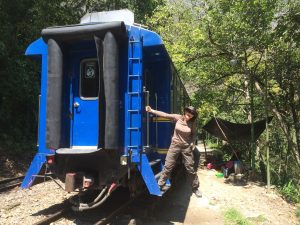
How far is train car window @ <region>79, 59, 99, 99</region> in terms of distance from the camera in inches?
271

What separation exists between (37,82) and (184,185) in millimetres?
10493

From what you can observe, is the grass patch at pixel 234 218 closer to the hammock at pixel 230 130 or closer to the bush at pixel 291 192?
the bush at pixel 291 192

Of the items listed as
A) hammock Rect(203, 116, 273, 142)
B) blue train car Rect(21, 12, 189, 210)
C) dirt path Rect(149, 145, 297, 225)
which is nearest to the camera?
blue train car Rect(21, 12, 189, 210)

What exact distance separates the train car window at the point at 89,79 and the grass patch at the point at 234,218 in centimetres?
363

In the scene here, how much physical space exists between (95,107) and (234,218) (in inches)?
142

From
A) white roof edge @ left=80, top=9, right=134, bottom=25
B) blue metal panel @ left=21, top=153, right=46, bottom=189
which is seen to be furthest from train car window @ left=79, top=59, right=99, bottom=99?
blue metal panel @ left=21, top=153, right=46, bottom=189

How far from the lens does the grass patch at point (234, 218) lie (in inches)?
297

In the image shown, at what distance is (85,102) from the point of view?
6871mm

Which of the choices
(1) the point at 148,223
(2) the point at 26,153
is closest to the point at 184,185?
(1) the point at 148,223

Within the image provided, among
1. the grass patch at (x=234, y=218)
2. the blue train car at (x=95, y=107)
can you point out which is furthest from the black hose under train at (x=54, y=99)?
the grass patch at (x=234, y=218)

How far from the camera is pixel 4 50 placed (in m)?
15.3

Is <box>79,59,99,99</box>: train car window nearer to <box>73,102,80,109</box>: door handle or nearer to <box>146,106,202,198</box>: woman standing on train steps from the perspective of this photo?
<box>73,102,80,109</box>: door handle

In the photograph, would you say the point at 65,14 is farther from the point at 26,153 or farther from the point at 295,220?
the point at 295,220

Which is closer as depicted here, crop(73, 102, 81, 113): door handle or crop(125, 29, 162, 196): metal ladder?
crop(125, 29, 162, 196): metal ladder
